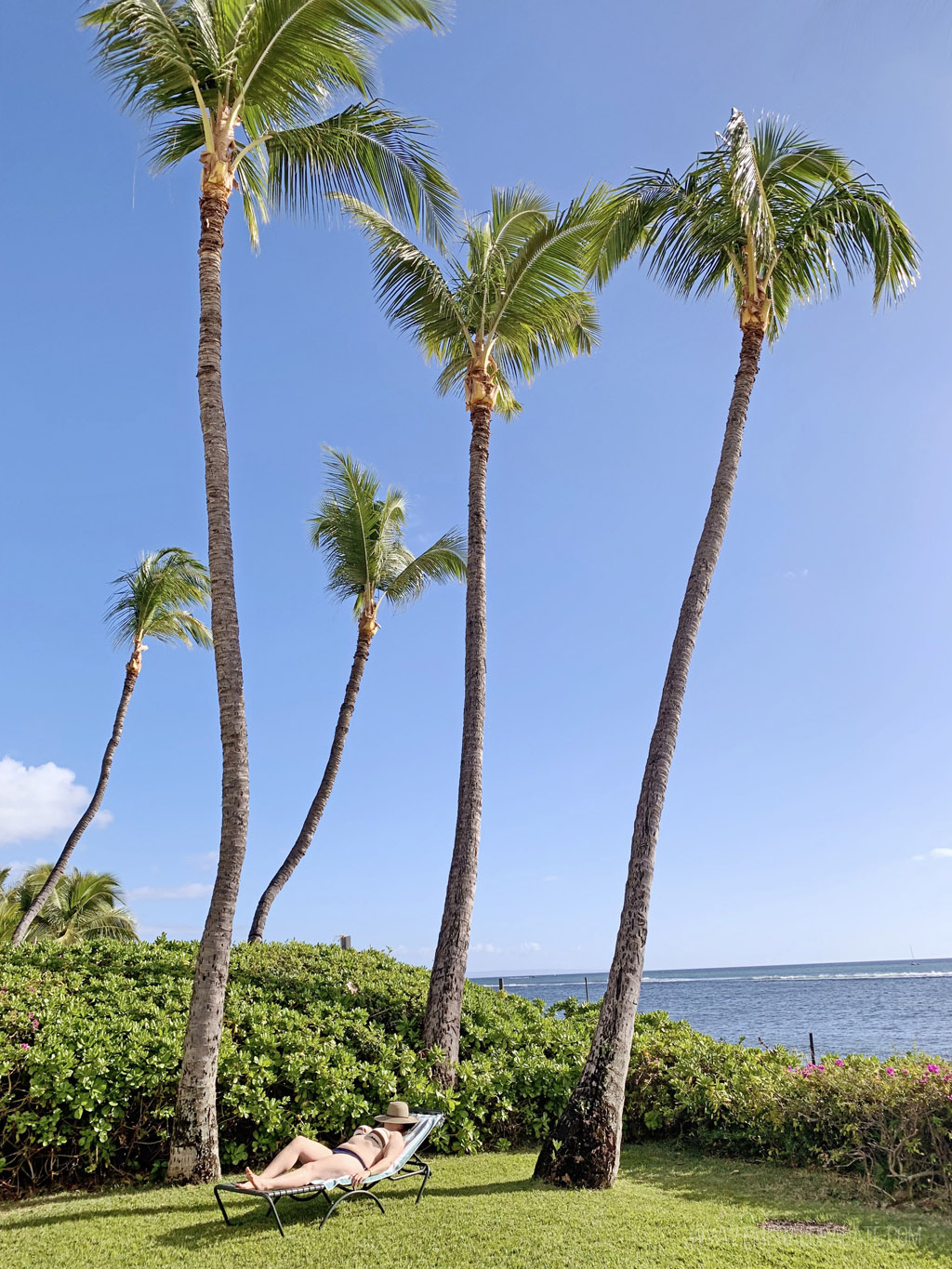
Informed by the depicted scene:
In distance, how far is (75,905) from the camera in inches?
1068

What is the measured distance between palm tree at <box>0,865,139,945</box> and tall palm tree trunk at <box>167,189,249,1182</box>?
21.5 metres

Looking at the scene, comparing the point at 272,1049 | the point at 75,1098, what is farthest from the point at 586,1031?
the point at 75,1098

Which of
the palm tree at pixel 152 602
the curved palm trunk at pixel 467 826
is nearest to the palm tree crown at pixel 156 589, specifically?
the palm tree at pixel 152 602

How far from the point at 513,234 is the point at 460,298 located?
3.95 feet

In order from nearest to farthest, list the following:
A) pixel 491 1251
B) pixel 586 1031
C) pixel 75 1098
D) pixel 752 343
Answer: pixel 491 1251
pixel 75 1098
pixel 752 343
pixel 586 1031

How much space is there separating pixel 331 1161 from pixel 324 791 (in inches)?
360

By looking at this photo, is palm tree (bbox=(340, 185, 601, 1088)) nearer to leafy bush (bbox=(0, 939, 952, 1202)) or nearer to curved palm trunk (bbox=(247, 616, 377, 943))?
leafy bush (bbox=(0, 939, 952, 1202))

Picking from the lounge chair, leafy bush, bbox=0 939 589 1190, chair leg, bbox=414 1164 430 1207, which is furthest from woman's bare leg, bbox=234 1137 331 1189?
leafy bush, bbox=0 939 589 1190

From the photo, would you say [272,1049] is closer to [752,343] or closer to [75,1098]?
[75,1098]

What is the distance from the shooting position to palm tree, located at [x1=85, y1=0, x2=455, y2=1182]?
7031 millimetres

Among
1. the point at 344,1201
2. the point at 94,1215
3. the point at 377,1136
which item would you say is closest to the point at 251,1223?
the point at 344,1201

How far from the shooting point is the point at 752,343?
9.39 meters

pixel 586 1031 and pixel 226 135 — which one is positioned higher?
pixel 226 135

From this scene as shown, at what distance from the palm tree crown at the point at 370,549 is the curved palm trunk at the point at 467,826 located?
6.04 metres
